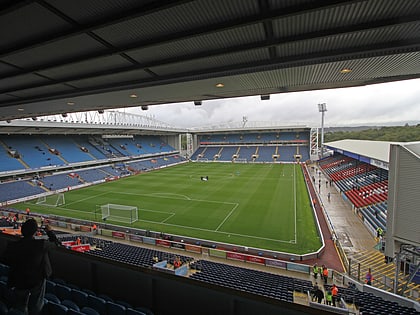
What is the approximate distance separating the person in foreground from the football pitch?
1385 cm

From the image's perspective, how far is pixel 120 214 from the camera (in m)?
21.0

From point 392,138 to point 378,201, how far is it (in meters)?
57.4

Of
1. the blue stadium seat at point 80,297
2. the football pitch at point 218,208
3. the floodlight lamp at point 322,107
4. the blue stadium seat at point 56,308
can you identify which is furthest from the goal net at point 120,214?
the floodlight lamp at point 322,107

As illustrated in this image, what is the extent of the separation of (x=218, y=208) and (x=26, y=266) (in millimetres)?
20873

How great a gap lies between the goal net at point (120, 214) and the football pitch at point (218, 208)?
0.51 m

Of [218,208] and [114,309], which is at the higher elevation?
[114,309]

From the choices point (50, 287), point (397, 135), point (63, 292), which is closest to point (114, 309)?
point (63, 292)

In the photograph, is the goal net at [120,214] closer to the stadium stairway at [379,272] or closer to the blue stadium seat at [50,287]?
the stadium stairway at [379,272]

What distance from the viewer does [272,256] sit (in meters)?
14.1

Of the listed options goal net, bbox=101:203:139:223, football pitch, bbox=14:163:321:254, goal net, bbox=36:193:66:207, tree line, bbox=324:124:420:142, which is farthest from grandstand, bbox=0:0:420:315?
tree line, bbox=324:124:420:142

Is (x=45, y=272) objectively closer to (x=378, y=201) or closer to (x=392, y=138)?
(x=378, y=201)

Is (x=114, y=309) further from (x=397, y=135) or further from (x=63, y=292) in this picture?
(x=397, y=135)

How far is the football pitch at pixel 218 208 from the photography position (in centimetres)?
1691

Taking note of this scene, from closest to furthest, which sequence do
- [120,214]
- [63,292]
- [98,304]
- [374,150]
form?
[98,304], [63,292], [120,214], [374,150]
